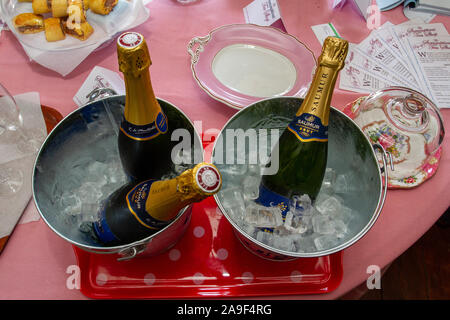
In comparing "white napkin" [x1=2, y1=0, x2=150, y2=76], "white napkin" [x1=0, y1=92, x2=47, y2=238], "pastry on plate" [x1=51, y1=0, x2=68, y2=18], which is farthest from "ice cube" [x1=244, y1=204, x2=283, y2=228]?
"pastry on plate" [x1=51, y1=0, x2=68, y2=18]

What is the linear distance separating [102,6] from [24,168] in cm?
44

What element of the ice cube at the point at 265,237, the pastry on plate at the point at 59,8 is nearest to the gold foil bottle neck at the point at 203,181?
the ice cube at the point at 265,237

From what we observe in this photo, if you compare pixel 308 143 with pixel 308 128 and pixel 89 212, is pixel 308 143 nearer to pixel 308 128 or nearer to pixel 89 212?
pixel 308 128

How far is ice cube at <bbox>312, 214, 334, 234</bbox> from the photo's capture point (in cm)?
51

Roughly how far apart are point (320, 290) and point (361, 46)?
2.11ft

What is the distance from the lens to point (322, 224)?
0.52 metres

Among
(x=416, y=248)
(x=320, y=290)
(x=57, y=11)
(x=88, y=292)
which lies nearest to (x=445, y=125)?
(x=320, y=290)

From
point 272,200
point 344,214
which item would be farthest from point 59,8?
point 344,214

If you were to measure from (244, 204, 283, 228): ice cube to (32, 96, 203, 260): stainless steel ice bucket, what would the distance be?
10cm

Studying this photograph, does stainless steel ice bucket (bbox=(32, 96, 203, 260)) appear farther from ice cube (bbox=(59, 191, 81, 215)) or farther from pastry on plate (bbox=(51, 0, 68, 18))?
pastry on plate (bbox=(51, 0, 68, 18))

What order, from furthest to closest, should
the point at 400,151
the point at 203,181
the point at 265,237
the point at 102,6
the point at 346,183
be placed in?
the point at 102,6
the point at 400,151
the point at 346,183
the point at 265,237
the point at 203,181

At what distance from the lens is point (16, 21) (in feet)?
2.48

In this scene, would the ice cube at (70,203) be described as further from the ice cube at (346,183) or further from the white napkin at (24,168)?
the ice cube at (346,183)

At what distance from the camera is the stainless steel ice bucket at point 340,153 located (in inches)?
18.9
